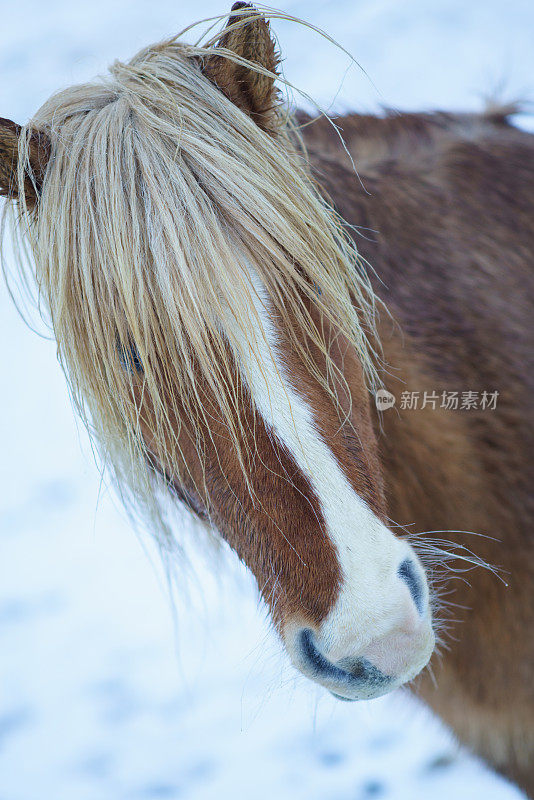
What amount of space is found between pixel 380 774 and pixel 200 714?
0.50 m

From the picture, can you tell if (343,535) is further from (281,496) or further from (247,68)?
(247,68)

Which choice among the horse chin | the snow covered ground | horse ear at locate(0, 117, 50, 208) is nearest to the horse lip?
the horse chin

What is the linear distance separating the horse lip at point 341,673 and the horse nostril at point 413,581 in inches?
3.0

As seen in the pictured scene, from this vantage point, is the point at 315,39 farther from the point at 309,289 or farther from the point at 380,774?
the point at 380,774

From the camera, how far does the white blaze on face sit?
58cm

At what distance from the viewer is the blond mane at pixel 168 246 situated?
0.62 metres

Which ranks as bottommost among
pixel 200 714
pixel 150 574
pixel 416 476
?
pixel 200 714

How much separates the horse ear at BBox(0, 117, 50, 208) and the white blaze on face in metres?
0.30

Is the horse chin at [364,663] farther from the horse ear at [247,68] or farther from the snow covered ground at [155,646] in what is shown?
the horse ear at [247,68]

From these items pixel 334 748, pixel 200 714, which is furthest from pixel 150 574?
pixel 334 748

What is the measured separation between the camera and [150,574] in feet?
6.48

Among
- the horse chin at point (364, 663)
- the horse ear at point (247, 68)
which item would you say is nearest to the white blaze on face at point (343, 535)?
the horse chin at point (364, 663)

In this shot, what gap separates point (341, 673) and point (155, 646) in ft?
4.60

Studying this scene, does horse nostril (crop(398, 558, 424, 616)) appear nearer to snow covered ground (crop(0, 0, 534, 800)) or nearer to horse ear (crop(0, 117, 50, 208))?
snow covered ground (crop(0, 0, 534, 800))
